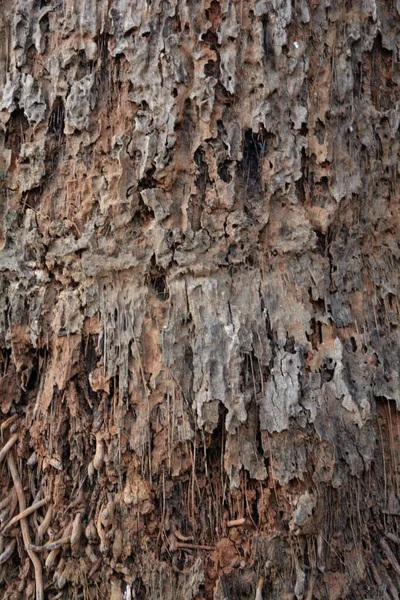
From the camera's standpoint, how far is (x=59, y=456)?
2.43 m

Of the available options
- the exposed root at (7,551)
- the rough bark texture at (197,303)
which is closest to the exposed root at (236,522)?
the rough bark texture at (197,303)

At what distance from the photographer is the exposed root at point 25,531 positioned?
7.66ft

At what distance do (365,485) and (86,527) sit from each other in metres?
1.05

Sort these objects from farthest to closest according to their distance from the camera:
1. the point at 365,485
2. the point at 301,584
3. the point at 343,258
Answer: the point at 343,258 → the point at 365,485 → the point at 301,584

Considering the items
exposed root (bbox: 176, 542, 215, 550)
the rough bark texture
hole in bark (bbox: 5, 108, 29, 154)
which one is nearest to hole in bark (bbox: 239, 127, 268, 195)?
the rough bark texture

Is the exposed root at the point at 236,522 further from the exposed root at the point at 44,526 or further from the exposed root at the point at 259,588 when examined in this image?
the exposed root at the point at 44,526

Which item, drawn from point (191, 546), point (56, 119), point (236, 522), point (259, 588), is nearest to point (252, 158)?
point (56, 119)

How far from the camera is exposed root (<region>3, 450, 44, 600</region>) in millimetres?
2336

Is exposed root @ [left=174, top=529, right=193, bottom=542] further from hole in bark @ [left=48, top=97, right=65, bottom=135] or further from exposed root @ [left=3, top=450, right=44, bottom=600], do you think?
hole in bark @ [left=48, top=97, right=65, bottom=135]

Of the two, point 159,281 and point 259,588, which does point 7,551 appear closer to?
point 259,588

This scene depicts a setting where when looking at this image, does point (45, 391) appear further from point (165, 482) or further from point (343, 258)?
point (343, 258)

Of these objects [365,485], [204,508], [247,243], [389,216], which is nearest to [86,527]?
[204,508]

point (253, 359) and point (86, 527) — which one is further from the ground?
point (253, 359)

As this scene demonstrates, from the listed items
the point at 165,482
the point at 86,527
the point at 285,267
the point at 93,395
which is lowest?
the point at 86,527
